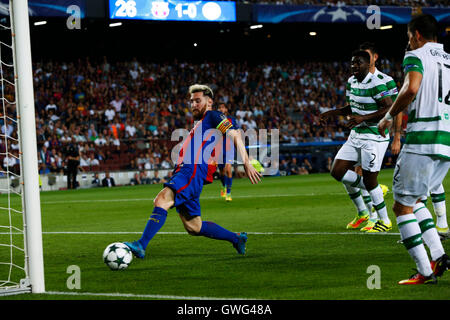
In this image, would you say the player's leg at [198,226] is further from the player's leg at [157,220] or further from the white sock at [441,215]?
the white sock at [441,215]

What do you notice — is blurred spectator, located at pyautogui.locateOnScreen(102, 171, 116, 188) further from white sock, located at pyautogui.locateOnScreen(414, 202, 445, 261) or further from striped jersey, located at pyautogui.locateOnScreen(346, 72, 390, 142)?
white sock, located at pyautogui.locateOnScreen(414, 202, 445, 261)

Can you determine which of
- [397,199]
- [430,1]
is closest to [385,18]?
[430,1]

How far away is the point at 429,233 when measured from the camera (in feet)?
18.7

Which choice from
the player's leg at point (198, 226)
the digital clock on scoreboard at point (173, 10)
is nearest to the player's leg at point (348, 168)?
the player's leg at point (198, 226)

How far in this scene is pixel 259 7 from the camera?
3238 centimetres

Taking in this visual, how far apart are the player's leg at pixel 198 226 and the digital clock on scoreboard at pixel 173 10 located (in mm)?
22184

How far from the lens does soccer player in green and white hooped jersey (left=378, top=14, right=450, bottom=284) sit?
5371 millimetres

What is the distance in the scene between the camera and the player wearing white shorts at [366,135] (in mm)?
9047

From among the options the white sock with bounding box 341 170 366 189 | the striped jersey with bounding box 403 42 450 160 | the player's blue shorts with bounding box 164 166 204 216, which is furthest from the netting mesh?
the white sock with bounding box 341 170 366 189

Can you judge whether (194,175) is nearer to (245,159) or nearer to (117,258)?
(245,159)

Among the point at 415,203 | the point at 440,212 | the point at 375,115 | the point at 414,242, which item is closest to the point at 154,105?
the point at 375,115

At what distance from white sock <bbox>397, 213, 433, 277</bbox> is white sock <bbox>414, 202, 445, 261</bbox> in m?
0.19

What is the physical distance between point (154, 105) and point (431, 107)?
26357 mm
